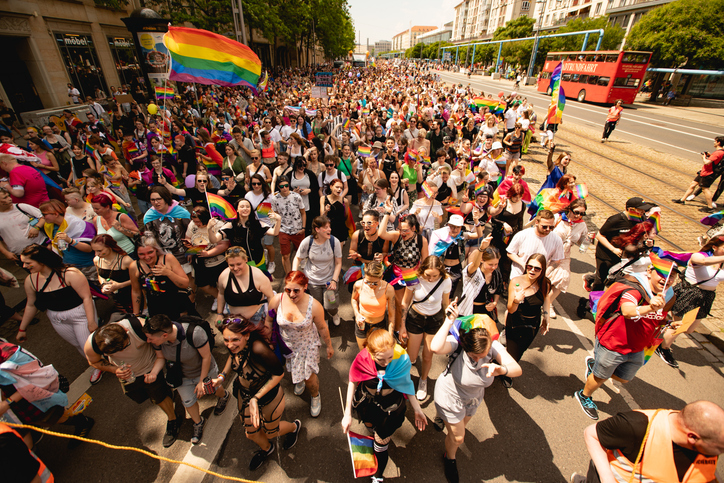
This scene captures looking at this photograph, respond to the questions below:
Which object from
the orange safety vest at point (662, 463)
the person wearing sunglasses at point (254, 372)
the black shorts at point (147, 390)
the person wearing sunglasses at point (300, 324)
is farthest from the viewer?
the person wearing sunglasses at point (300, 324)

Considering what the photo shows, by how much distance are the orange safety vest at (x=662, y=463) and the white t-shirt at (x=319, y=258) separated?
3.37 meters

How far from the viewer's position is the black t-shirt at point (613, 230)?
179 inches

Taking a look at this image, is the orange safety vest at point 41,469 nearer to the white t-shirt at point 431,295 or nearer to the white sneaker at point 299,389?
the white sneaker at point 299,389

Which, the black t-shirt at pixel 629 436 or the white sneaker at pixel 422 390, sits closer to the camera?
the black t-shirt at pixel 629 436

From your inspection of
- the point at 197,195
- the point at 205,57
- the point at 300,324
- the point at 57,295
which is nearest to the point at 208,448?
the point at 300,324

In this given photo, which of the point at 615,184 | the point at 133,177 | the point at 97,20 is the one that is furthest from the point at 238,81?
the point at 97,20

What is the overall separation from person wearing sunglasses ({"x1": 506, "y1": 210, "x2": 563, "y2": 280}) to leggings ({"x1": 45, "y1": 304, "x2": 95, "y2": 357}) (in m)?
5.33

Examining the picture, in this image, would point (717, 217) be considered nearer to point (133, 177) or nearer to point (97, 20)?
point (133, 177)

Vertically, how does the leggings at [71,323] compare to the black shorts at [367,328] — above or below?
above

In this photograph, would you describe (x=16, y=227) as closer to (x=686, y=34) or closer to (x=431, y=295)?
(x=431, y=295)

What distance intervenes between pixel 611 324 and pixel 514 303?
956mm

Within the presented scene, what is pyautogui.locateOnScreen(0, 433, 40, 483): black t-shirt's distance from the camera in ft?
6.69

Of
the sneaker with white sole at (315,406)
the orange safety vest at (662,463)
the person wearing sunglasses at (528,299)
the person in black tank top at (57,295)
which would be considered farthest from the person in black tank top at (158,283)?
the orange safety vest at (662,463)

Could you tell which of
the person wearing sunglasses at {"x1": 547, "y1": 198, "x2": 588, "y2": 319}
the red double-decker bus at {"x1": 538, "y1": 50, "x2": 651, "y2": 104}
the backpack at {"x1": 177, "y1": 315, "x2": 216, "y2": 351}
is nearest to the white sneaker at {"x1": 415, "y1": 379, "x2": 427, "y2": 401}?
the person wearing sunglasses at {"x1": 547, "y1": 198, "x2": 588, "y2": 319}
